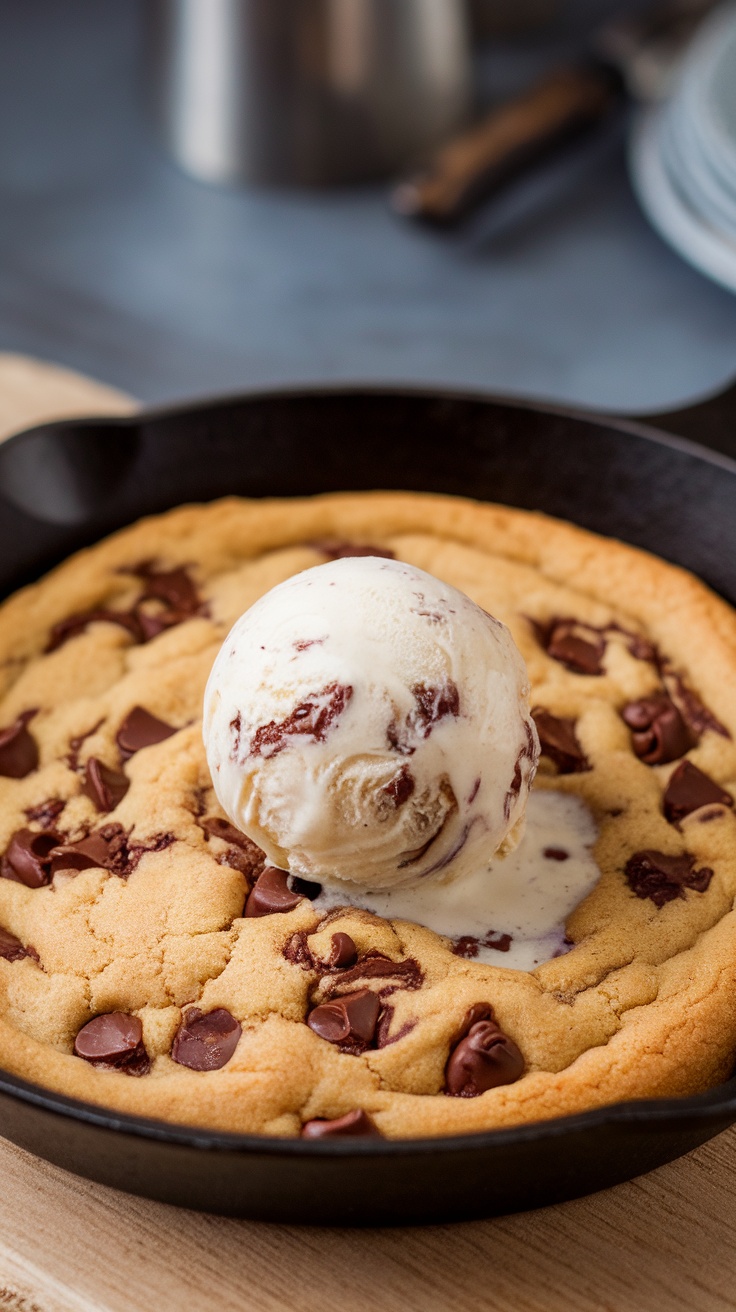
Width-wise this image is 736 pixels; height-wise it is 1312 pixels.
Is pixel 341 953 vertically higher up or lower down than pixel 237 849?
higher up

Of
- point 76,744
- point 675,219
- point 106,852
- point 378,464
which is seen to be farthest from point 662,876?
point 675,219

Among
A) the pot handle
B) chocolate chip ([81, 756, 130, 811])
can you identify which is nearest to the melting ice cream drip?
chocolate chip ([81, 756, 130, 811])

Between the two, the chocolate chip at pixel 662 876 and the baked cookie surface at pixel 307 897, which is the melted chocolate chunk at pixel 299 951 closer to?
the baked cookie surface at pixel 307 897

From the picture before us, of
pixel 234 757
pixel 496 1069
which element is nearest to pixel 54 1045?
pixel 234 757

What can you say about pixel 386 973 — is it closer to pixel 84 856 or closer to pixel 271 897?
pixel 271 897

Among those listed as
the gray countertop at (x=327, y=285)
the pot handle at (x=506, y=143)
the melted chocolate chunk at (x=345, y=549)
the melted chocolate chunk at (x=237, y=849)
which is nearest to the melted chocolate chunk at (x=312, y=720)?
the melted chocolate chunk at (x=237, y=849)

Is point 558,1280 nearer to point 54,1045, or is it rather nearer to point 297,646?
point 54,1045
